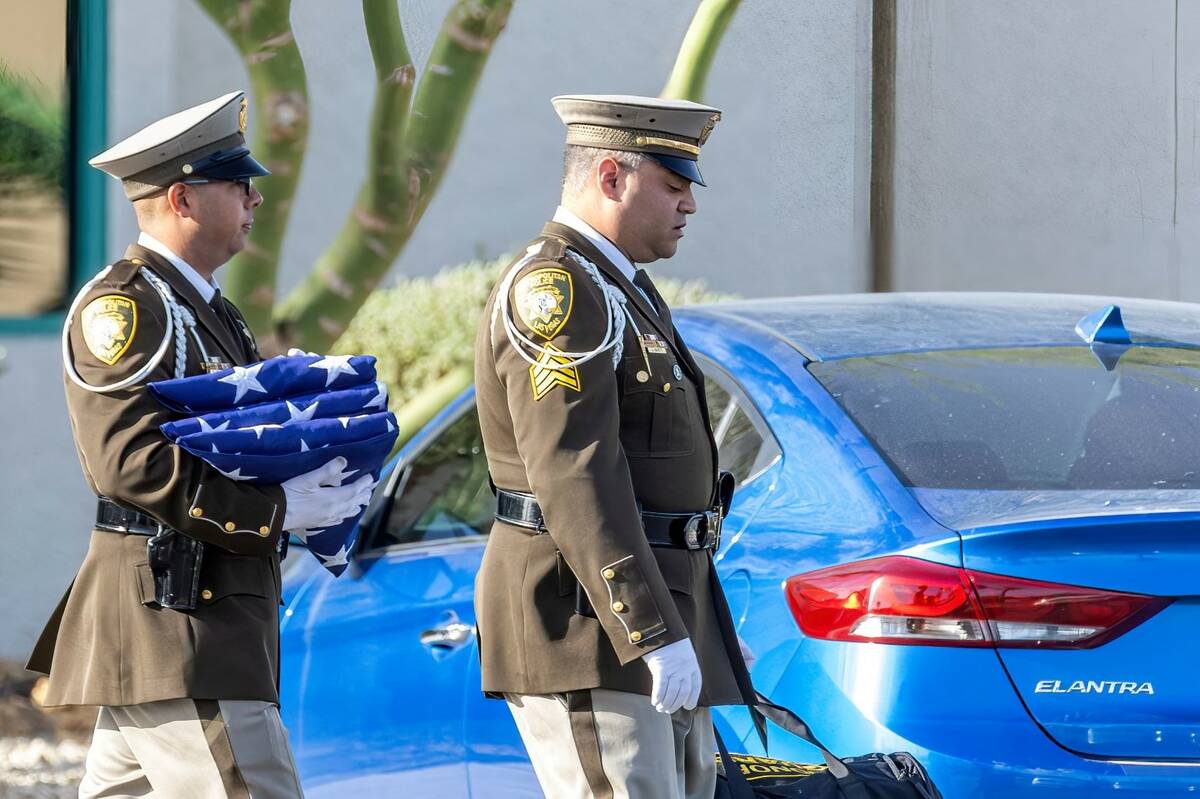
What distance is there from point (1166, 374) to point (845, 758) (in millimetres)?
1068

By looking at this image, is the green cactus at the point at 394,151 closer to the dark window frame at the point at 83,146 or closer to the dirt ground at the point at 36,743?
the dark window frame at the point at 83,146

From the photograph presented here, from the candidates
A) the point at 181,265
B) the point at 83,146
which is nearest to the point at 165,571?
the point at 181,265

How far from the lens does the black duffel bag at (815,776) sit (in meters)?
2.55

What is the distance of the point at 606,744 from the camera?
253 cm

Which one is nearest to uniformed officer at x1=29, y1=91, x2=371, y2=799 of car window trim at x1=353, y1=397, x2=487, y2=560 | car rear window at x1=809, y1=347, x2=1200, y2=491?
car rear window at x1=809, y1=347, x2=1200, y2=491

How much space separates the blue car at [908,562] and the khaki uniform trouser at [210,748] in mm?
724

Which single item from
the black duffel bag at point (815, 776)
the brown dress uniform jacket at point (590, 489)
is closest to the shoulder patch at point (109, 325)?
the brown dress uniform jacket at point (590, 489)

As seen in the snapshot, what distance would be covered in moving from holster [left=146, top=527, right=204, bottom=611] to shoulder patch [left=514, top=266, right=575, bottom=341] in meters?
0.63

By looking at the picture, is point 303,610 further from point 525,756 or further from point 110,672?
point 110,672

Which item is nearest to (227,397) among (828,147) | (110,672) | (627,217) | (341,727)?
(110,672)

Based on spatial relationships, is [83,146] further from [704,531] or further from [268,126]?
[704,531]

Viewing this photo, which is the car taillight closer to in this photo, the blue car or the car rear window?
the blue car

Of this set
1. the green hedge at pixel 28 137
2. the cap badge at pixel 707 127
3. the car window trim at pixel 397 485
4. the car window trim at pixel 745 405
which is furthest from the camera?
the green hedge at pixel 28 137

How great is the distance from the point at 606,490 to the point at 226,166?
889mm
